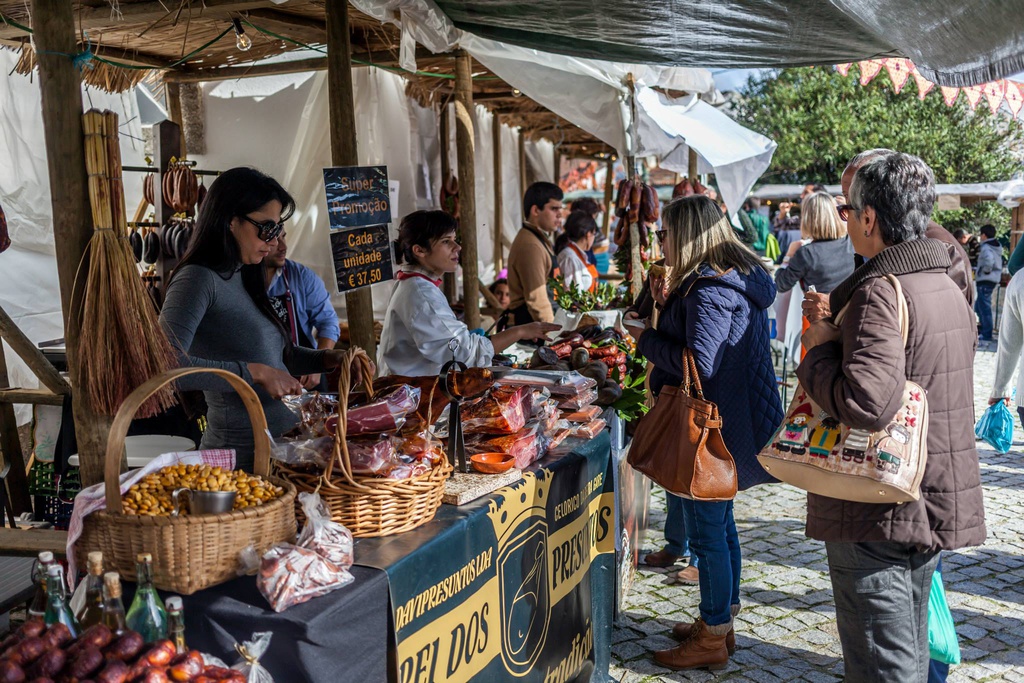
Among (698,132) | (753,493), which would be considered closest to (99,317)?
(753,493)

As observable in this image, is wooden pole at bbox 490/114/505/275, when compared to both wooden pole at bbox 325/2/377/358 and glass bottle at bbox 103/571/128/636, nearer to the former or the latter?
wooden pole at bbox 325/2/377/358

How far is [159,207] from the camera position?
5676 mm

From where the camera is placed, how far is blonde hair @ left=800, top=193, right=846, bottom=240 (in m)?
6.70

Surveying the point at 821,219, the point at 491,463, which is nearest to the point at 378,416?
the point at 491,463

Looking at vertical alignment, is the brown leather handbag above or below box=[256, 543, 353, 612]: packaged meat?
below

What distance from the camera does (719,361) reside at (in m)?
3.52

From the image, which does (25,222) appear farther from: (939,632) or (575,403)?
(939,632)

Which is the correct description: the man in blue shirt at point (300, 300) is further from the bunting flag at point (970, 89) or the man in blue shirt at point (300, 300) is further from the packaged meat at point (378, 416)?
the bunting flag at point (970, 89)

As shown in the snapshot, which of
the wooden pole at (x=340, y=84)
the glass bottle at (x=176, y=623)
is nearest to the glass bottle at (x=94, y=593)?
the glass bottle at (x=176, y=623)

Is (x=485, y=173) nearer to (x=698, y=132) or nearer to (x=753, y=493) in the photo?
(x=698, y=132)

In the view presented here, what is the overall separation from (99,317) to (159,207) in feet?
12.5

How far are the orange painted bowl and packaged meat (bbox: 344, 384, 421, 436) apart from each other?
1.24 ft

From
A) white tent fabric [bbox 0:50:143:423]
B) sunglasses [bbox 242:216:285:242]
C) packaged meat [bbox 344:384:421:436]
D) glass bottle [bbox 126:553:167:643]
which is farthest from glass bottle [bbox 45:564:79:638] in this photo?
white tent fabric [bbox 0:50:143:423]

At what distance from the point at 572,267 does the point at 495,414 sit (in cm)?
432
